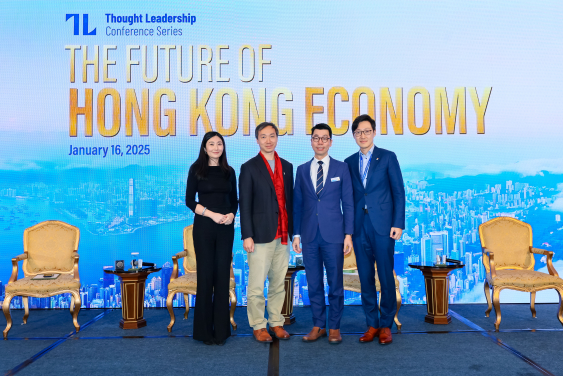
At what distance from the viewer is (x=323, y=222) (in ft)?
11.4

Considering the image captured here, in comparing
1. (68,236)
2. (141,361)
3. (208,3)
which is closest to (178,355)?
(141,361)

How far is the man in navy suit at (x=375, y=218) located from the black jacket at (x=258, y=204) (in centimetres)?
→ 71

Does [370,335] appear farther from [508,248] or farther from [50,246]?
[50,246]

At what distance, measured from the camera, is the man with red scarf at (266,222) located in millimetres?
3490

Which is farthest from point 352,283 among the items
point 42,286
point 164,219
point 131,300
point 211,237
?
point 42,286

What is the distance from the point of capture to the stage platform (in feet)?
9.86

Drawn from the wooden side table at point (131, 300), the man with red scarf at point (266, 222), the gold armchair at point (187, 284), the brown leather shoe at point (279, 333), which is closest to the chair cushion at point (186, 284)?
the gold armchair at point (187, 284)

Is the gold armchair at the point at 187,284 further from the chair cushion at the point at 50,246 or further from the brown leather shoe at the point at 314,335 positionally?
the chair cushion at the point at 50,246

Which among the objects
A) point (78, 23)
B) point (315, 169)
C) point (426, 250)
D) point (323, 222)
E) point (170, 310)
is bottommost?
point (170, 310)

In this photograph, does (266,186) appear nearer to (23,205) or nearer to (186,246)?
(186,246)

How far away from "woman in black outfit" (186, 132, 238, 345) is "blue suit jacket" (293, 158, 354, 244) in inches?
25.3

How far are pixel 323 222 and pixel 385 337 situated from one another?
3.57 ft

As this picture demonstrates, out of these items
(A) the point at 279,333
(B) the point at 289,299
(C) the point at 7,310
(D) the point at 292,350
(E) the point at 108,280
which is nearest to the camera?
(D) the point at 292,350

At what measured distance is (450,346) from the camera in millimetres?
3529
